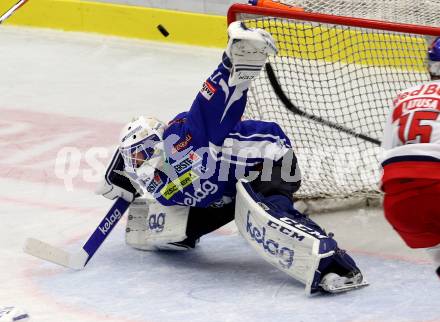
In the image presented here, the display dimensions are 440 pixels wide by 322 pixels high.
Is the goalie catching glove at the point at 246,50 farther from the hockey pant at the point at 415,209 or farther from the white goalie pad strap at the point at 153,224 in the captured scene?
the hockey pant at the point at 415,209

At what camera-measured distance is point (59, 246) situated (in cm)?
402

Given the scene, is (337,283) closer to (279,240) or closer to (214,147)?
(279,240)

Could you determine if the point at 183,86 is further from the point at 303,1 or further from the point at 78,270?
the point at 78,270

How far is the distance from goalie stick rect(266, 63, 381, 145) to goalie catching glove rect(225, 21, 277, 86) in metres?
0.70

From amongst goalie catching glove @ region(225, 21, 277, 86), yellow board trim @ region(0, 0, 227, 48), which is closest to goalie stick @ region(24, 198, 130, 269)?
goalie catching glove @ region(225, 21, 277, 86)

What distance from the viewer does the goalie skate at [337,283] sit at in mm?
3329

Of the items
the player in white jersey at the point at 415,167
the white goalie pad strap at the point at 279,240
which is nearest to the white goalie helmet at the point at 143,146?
the white goalie pad strap at the point at 279,240

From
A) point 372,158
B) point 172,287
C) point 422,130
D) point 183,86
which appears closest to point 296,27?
point 372,158

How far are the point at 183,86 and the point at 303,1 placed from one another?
1.81m

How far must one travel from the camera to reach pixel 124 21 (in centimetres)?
682

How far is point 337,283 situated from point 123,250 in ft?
2.97

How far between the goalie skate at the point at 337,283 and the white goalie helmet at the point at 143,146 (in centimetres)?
69

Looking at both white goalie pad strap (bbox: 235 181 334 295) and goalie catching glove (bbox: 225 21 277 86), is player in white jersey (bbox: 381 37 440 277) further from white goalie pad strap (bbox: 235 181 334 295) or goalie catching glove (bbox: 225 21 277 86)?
goalie catching glove (bbox: 225 21 277 86)

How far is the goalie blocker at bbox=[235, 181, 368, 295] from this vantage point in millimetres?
3338
